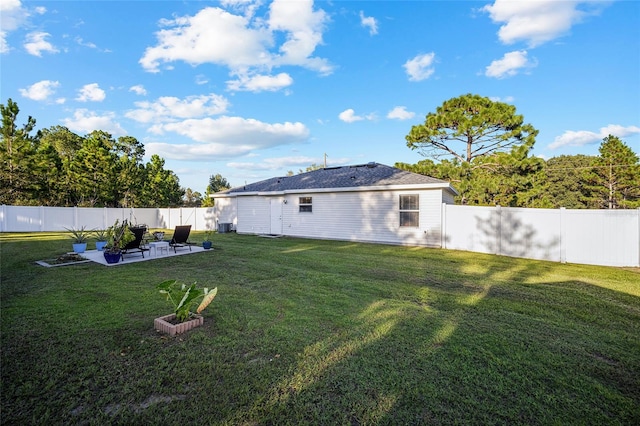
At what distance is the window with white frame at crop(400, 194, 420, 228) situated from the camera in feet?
39.8

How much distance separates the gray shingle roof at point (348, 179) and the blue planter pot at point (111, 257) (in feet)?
29.8

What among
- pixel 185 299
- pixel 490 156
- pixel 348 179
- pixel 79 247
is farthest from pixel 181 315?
pixel 490 156

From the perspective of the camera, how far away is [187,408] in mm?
2150

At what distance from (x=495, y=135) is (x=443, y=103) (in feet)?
13.1

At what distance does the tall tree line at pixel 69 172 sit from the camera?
63.3 feet

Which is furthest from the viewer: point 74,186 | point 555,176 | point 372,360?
point 555,176

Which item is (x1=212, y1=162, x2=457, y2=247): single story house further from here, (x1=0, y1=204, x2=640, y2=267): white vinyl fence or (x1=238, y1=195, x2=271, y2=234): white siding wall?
(x1=0, y1=204, x2=640, y2=267): white vinyl fence

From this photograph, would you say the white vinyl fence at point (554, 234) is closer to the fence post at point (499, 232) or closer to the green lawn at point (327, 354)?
the fence post at point (499, 232)

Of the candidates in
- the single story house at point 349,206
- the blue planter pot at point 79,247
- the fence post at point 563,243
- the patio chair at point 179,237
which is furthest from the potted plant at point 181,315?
the single story house at point 349,206

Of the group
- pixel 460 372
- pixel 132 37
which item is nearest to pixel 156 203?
pixel 132 37

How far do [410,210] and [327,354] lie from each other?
10.2 m

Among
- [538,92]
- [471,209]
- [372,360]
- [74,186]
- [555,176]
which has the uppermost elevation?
[538,92]

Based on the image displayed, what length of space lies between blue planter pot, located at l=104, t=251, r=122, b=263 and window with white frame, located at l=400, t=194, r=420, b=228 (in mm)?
10424

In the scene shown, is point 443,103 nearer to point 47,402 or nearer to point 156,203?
point 47,402
